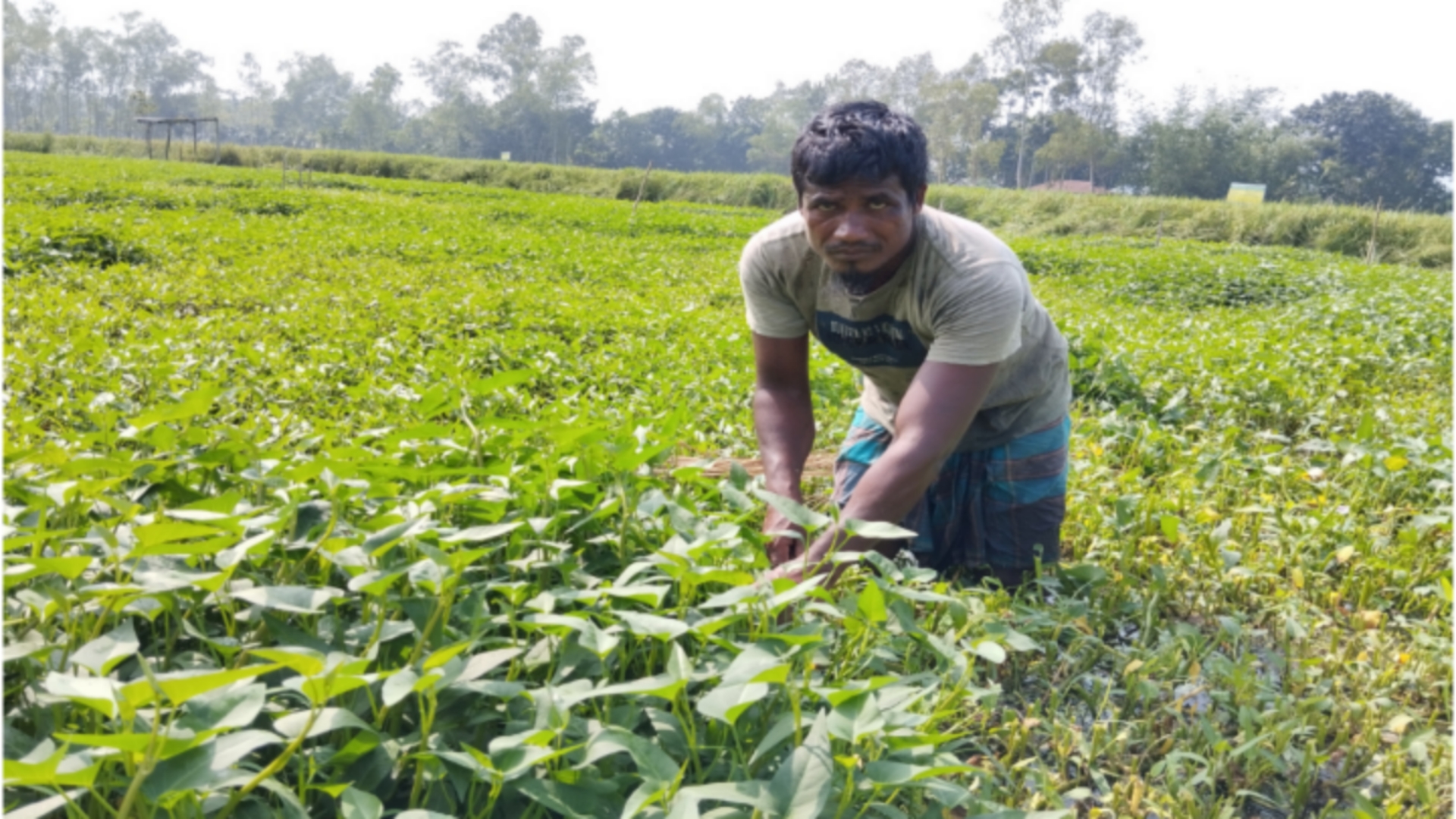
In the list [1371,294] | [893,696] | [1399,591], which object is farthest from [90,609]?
[1371,294]

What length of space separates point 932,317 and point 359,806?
5.40ft

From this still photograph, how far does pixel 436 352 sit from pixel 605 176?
27.1 meters

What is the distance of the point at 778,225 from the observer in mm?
2494

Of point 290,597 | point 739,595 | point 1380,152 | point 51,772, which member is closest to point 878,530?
point 739,595

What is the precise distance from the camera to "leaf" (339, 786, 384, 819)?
0.98 meters

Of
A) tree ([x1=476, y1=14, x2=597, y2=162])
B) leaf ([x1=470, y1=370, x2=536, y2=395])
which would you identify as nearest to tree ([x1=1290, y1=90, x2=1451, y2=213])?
tree ([x1=476, y1=14, x2=597, y2=162])

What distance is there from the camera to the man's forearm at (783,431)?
2441 millimetres

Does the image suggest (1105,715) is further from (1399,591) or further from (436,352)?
(436,352)

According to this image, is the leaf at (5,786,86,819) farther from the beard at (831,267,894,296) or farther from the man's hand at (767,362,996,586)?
the beard at (831,267,894,296)

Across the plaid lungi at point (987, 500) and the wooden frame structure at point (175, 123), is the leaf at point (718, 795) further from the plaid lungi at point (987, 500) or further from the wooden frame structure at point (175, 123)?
the wooden frame structure at point (175, 123)

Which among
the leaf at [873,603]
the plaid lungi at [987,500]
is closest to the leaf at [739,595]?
the leaf at [873,603]

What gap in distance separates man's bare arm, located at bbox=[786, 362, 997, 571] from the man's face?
0.92ft

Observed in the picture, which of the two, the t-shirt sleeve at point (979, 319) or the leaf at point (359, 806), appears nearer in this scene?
the leaf at point (359, 806)

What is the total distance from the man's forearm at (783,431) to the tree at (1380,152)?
5352cm
